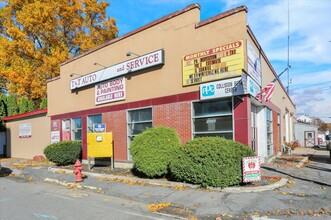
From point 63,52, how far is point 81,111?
1195 centimetres

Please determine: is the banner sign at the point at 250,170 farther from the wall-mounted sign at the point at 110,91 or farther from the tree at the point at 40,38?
the tree at the point at 40,38

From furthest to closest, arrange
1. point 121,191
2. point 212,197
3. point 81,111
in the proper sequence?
1. point 81,111
2. point 121,191
3. point 212,197

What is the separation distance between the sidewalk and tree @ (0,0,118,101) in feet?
54.6

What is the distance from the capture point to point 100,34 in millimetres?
31203

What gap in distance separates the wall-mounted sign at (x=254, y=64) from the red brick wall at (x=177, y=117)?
2.81 meters

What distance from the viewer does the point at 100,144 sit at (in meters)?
14.7

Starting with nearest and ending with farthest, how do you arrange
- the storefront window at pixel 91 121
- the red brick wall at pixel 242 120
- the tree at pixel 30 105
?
the red brick wall at pixel 242 120 → the storefront window at pixel 91 121 → the tree at pixel 30 105

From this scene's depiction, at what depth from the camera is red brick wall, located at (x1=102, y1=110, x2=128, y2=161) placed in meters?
15.2

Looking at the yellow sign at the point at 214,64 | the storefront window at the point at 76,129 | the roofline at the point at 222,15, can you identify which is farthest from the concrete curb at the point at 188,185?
the storefront window at the point at 76,129

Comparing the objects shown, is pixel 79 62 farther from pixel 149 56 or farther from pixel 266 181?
pixel 266 181

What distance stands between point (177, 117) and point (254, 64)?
387 centimetres

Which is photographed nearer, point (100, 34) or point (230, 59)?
point (230, 59)

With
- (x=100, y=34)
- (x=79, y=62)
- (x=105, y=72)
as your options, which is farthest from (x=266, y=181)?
(x=100, y=34)

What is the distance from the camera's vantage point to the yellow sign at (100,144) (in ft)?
47.6
